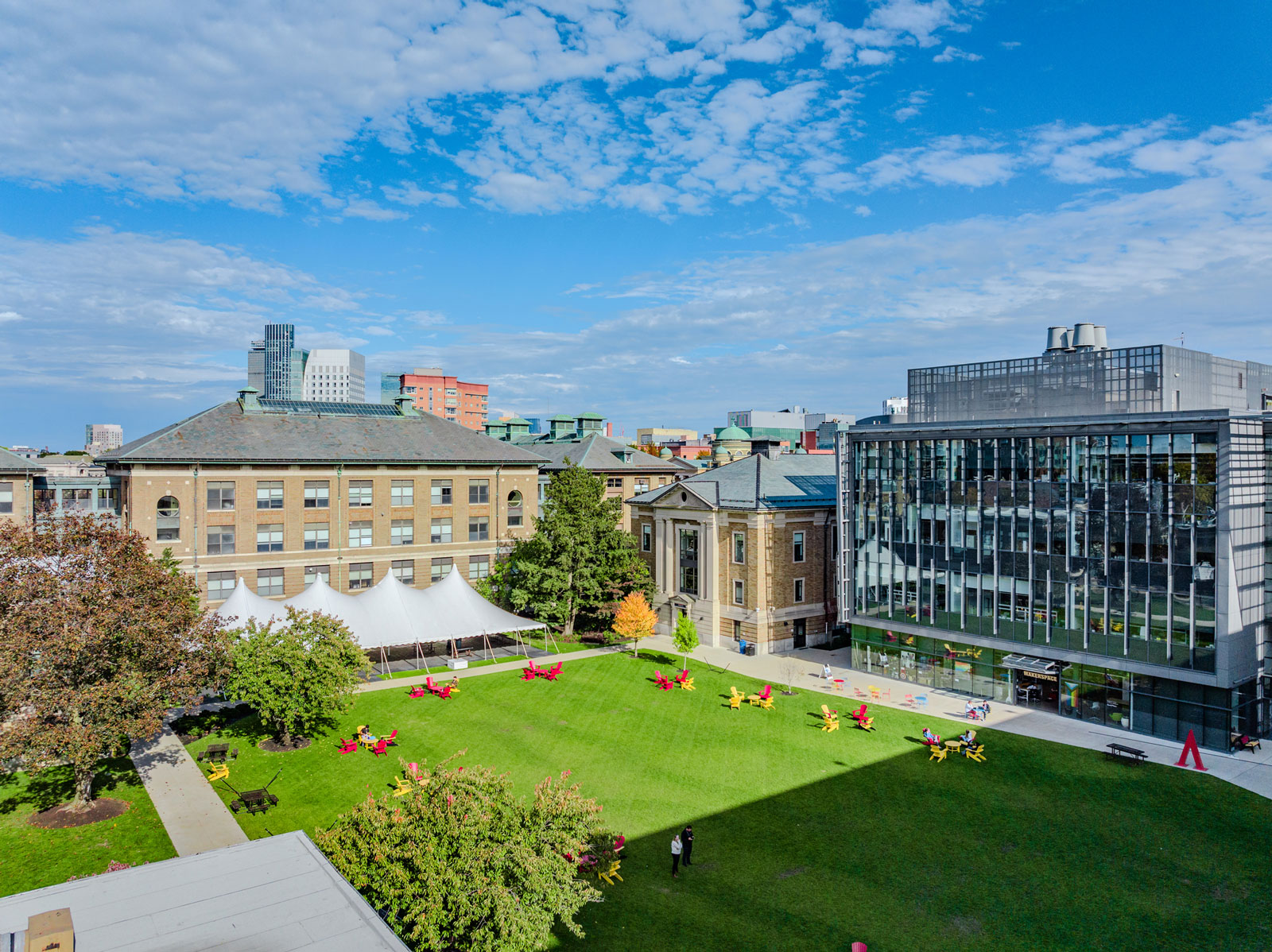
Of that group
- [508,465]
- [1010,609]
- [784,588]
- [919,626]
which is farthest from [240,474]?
[1010,609]

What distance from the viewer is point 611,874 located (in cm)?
2141

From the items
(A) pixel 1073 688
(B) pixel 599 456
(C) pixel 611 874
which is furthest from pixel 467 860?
(B) pixel 599 456

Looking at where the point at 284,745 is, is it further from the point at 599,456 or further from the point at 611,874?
the point at 599,456

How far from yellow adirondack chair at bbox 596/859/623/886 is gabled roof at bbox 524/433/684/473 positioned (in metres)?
47.9

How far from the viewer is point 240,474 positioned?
48.3 metres

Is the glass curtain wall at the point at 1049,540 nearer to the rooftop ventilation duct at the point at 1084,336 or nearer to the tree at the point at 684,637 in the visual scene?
the rooftop ventilation duct at the point at 1084,336

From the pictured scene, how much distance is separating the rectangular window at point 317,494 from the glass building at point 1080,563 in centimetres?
3442

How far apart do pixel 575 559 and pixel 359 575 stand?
49.8ft

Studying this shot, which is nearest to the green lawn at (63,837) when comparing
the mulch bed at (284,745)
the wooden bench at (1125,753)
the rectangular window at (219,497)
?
the mulch bed at (284,745)

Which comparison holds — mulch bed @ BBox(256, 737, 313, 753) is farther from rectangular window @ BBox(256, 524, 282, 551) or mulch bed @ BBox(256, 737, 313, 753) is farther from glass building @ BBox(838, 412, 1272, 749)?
glass building @ BBox(838, 412, 1272, 749)

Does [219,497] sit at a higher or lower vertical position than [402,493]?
lower

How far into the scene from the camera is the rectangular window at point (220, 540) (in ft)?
156

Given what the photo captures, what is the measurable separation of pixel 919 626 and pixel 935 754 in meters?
10.7

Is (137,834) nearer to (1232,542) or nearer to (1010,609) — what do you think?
(1010,609)
